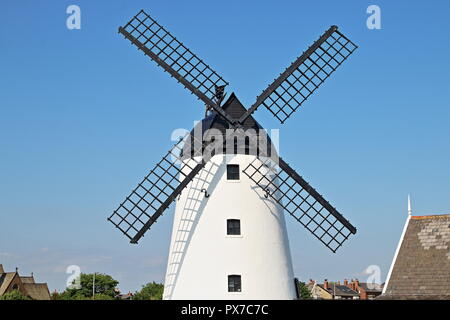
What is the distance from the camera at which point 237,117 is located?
2331cm

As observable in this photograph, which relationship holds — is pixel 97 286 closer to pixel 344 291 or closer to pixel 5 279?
pixel 5 279

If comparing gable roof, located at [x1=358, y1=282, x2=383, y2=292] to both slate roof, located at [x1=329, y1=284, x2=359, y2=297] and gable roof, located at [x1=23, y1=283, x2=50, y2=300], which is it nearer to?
slate roof, located at [x1=329, y1=284, x2=359, y2=297]

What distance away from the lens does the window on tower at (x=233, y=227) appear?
2205 cm

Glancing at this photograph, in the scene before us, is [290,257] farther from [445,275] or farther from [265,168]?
[445,275]

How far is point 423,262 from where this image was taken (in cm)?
2178

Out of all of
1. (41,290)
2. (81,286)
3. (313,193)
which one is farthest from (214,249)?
(41,290)

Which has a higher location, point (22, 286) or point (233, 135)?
point (233, 135)

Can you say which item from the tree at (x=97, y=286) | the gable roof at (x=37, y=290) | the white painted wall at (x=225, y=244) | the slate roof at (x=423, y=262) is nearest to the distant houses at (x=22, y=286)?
the gable roof at (x=37, y=290)

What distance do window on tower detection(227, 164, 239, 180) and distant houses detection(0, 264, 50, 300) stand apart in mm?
54186

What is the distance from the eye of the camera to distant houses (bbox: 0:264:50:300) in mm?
72938

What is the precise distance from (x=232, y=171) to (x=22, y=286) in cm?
6071

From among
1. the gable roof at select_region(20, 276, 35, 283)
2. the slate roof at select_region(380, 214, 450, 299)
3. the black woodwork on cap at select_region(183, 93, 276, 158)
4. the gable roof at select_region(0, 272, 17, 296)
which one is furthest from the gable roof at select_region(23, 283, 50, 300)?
the slate roof at select_region(380, 214, 450, 299)

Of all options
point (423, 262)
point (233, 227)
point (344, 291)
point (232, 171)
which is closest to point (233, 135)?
point (232, 171)

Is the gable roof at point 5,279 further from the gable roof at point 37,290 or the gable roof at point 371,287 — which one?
the gable roof at point 371,287
